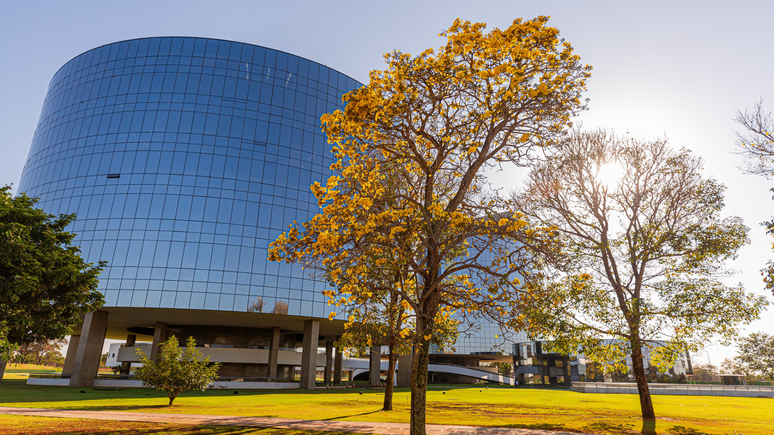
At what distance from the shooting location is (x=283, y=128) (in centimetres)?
5044

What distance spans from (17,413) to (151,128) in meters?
35.6

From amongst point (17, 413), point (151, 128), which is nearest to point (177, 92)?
point (151, 128)

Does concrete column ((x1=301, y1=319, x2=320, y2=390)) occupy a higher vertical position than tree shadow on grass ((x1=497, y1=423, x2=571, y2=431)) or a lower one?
higher

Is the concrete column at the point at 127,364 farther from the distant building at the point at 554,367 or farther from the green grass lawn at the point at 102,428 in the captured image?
the distant building at the point at 554,367

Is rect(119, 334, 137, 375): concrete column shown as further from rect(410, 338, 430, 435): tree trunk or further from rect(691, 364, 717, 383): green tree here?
rect(691, 364, 717, 383): green tree

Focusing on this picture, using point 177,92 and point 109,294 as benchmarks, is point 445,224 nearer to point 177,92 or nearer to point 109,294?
point 109,294

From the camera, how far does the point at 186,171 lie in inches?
1764

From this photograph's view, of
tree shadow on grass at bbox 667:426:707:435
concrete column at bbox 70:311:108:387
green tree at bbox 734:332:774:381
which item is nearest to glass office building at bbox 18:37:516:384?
concrete column at bbox 70:311:108:387

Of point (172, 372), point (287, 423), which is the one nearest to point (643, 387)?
point (287, 423)

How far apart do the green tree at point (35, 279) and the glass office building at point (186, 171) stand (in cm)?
2611

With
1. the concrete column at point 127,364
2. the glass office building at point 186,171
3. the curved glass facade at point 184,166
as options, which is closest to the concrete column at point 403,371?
the glass office building at point 186,171

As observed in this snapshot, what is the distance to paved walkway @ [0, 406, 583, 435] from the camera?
15156mm

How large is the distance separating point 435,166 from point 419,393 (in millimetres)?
7316

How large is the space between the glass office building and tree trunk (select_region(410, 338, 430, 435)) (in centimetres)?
3535
